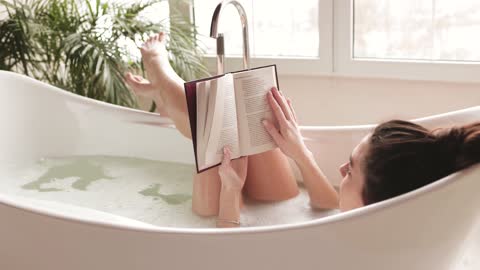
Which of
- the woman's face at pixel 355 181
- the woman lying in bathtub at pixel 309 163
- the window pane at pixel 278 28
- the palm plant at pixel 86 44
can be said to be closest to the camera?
the woman lying in bathtub at pixel 309 163

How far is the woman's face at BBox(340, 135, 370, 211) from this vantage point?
1389mm

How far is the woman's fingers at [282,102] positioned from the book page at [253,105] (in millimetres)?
19

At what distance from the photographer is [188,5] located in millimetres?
3012

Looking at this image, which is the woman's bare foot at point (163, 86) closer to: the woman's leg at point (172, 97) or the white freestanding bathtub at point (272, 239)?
the woman's leg at point (172, 97)

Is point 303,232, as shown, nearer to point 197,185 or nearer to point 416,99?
point 197,185

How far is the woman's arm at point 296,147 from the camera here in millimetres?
1707

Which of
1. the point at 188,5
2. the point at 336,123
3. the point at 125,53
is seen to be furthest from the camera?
the point at 188,5

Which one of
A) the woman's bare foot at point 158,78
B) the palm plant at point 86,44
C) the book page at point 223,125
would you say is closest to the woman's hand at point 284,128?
the book page at point 223,125

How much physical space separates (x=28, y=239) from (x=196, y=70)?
1.40 metres

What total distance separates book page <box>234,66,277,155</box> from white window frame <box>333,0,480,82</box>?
1.01 m

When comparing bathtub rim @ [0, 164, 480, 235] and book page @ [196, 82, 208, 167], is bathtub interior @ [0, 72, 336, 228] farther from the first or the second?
bathtub rim @ [0, 164, 480, 235]

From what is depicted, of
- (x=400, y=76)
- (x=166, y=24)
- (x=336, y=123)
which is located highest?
(x=166, y=24)

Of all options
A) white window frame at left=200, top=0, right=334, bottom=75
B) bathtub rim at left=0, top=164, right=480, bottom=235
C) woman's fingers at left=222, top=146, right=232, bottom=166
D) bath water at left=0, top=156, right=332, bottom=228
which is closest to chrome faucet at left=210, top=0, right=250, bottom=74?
woman's fingers at left=222, top=146, right=232, bottom=166

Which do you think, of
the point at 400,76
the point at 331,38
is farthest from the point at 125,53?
the point at 400,76
